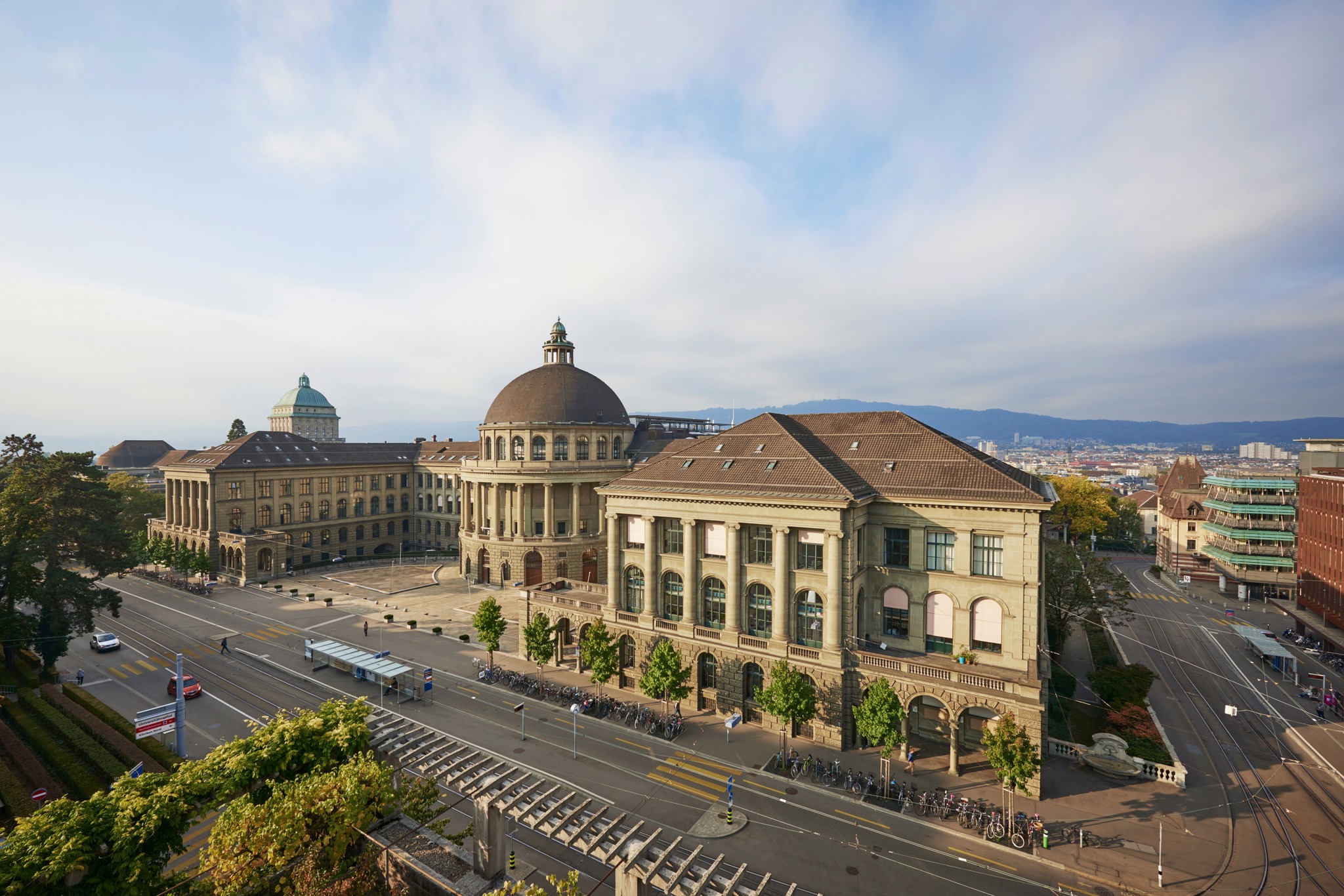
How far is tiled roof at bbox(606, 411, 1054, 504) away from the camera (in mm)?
41344

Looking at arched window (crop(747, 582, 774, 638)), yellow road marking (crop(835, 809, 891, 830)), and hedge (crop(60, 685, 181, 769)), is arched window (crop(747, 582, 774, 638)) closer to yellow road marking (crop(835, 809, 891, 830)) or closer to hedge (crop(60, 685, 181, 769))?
yellow road marking (crop(835, 809, 891, 830))

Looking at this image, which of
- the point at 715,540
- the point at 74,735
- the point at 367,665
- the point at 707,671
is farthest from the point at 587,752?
the point at 74,735

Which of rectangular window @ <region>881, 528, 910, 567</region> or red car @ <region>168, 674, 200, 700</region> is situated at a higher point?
rectangular window @ <region>881, 528, 910, 567</region>

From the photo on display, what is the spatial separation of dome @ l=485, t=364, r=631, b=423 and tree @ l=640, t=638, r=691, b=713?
47704 mm

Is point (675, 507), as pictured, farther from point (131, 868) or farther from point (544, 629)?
point (131, 868)

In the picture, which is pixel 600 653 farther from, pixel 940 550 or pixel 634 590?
pixel 940 550

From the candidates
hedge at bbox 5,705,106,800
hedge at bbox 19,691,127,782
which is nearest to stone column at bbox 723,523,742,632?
hedge at bbox 5,705,106,800

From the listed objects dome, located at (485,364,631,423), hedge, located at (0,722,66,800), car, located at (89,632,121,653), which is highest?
dome, located at (485,364,631,423)

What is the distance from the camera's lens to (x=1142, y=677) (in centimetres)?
4356

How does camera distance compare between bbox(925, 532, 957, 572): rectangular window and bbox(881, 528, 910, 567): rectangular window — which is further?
bbox(881, 528, 910, 567): rectangular window

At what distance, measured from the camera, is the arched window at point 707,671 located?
45.5 metres

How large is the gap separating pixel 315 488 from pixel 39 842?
94.0 m

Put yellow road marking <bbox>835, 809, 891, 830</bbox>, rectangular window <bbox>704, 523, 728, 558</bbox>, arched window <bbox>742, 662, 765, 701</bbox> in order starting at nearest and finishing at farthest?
yellow road marking <bbox>835, 809, 891, 830</bbox>, arched window <bbox>742, 662, 765, 701</bbox>, rectangular window <bbox>704, 523, 728, 558</bbox>

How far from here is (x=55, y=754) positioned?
35188mm
